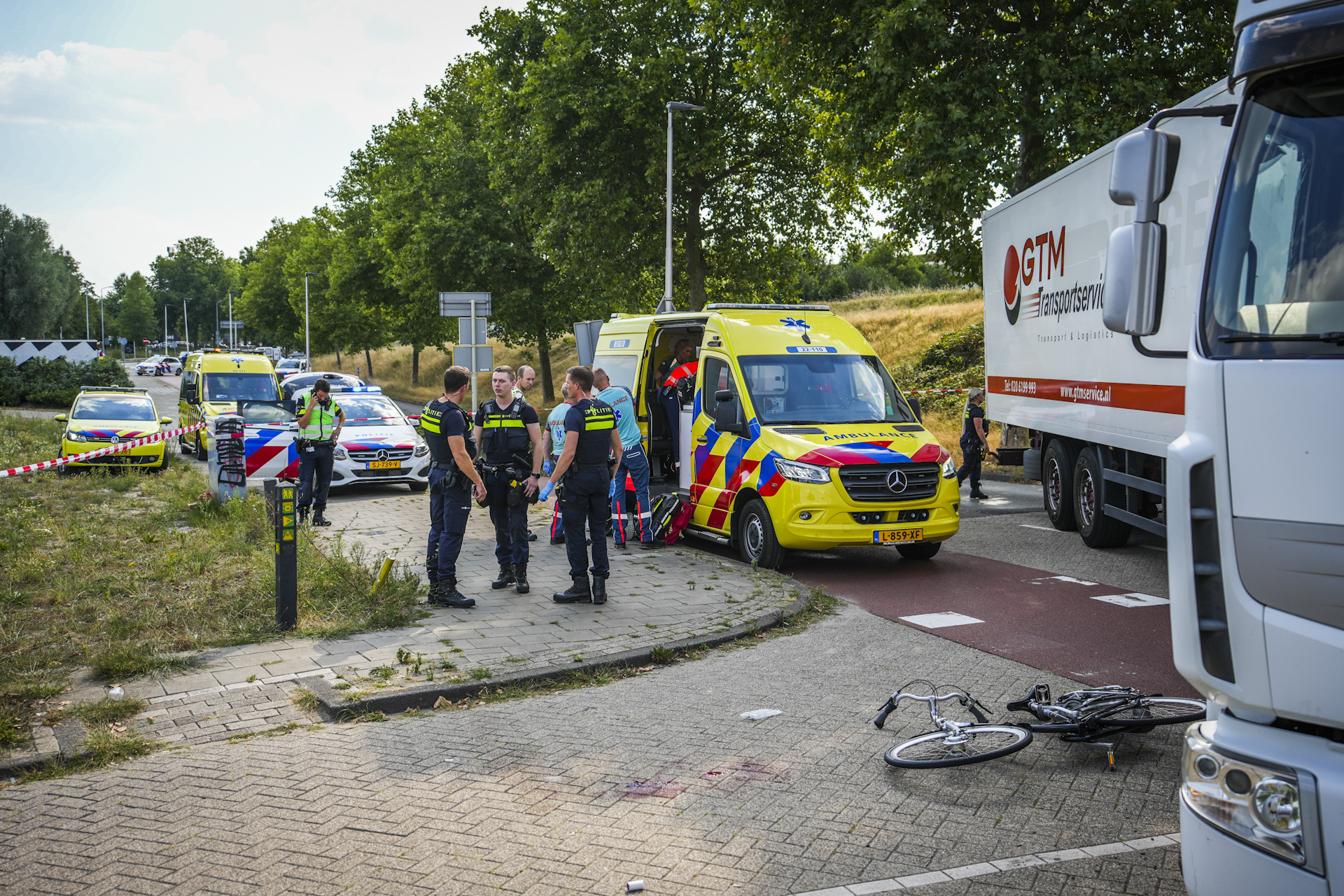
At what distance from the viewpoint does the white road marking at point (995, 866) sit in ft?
11.7

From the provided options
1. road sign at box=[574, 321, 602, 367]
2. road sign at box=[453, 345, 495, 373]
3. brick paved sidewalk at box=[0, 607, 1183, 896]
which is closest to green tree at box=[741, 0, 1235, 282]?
road sign at box=[574, 321, 602, 367]

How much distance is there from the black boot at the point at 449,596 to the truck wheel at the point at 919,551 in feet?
14.4

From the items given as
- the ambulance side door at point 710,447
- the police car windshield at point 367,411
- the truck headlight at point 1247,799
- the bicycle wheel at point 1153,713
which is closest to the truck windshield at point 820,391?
the ambulance side door at point 710,447

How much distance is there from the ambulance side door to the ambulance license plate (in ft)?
5.44

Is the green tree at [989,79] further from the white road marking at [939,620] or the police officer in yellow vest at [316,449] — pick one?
the white road marking at [939,620]

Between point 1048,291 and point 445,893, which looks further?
point 1048,291

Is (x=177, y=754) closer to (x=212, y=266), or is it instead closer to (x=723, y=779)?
(x=723, y=779)

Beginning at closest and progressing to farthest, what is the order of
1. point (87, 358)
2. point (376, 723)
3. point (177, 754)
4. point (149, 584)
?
1. point (177, 754)
2. point (376, 723)
3. point (149, 584)
4. point (87, 358)

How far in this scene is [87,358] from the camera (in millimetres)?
41062

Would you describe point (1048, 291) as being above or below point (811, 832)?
above

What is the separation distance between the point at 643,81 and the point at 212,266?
137571 mm

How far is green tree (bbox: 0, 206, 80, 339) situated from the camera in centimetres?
6750

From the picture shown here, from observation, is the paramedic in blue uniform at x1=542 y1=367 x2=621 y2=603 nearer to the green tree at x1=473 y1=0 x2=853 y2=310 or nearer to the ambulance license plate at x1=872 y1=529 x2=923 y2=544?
the ambulance license plate at x1=872 y1=529 x2=923 y2=544

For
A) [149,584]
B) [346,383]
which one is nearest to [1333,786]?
[149,584]
